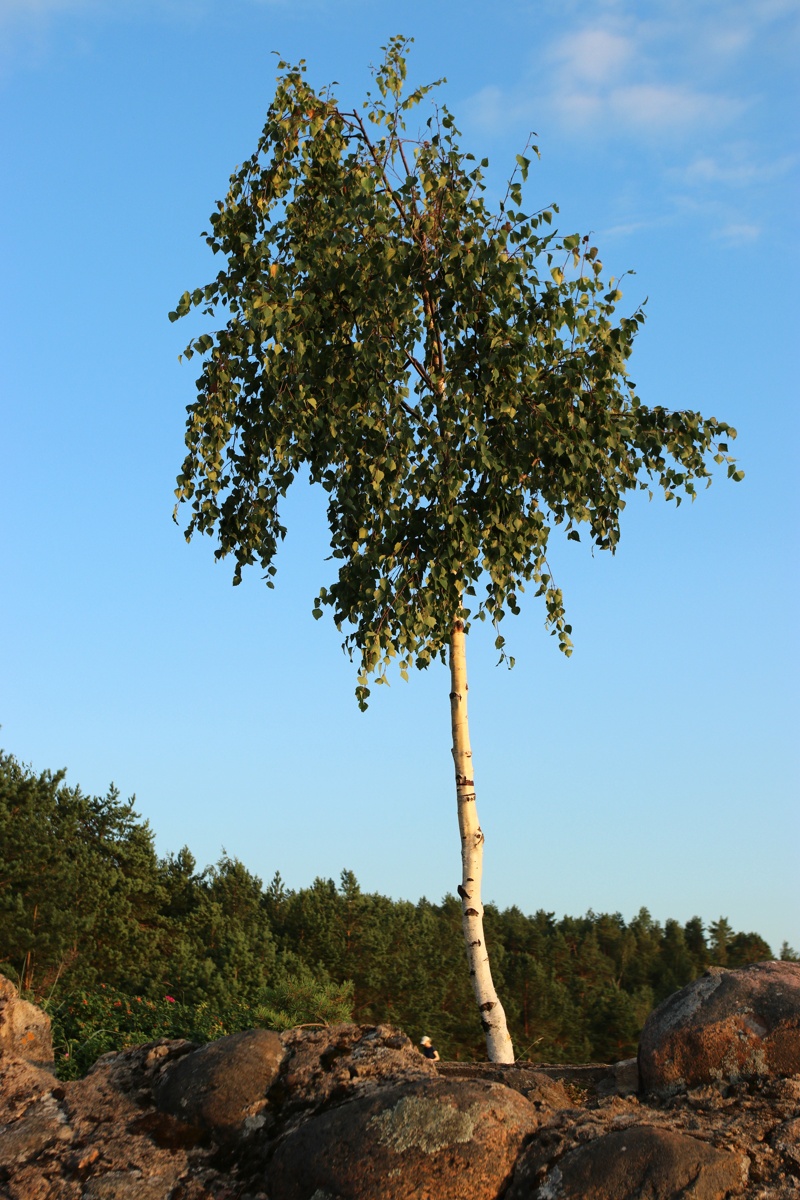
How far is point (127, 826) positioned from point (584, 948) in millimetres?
19771

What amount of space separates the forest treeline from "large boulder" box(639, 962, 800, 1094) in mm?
13492

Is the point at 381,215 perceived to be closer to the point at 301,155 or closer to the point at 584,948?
the point at 301,155

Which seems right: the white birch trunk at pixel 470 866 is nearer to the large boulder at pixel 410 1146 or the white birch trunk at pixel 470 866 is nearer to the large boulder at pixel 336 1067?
the large boulder at pixel 336 1067

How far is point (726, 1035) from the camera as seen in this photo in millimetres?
7824

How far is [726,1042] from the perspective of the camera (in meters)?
7.80

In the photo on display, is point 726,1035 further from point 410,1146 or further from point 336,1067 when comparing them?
point 336,1067

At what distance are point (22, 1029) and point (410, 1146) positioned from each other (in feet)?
14.0

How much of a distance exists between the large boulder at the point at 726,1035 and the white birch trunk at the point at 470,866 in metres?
4.36

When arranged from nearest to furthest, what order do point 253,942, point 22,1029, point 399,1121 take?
point 399,1121, point 22,1029, point 253,942

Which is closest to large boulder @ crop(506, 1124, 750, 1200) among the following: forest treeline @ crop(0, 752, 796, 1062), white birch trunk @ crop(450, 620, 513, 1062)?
white birch trunk @ crop(450, 620, 513, 1062)

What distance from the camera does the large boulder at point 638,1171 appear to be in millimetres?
6262

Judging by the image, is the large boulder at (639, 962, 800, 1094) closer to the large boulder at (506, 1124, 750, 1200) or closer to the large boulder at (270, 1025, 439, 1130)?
the large boulder at (506, 1124, 750, 1200)

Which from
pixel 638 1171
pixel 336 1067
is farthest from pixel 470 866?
pixel 638 1171

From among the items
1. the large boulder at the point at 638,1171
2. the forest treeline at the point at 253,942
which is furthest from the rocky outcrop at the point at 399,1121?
the forest treeline at the point at 253,942
